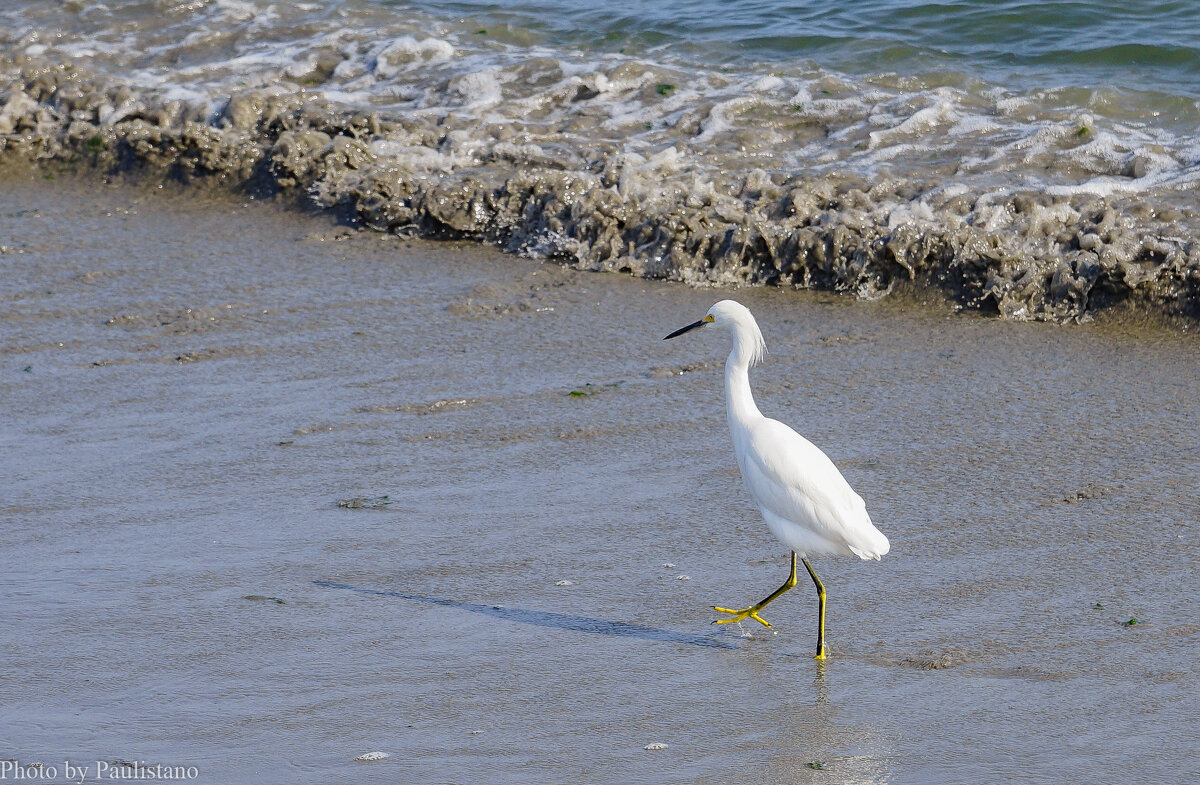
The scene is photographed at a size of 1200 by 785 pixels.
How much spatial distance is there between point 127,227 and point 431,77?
10.1 feet

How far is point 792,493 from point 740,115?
216 inches

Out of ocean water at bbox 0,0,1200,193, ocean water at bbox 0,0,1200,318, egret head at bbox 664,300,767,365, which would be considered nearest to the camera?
egret head at bbox 664,300,767,365

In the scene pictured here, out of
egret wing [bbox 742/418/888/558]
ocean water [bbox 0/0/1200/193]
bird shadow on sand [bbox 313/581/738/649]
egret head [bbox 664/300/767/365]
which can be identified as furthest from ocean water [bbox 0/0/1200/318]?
bird shadow on sand [bbox 313/581/738/649]

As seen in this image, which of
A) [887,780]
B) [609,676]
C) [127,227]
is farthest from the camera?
[127,227]

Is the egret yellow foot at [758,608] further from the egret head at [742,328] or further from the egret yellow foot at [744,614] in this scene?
the egret head at [742,328]

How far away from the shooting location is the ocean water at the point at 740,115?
651 centimetres

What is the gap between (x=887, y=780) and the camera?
2885 mm

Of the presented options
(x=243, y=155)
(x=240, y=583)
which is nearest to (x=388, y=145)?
(x=243, y=155)

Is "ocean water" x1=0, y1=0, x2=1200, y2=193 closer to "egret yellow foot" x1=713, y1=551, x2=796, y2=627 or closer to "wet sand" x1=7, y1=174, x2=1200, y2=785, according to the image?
"wet sand" x1=7, y1=174, x2=1200, y2=785

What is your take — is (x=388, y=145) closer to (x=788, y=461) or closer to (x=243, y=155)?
(x=243, y=155)

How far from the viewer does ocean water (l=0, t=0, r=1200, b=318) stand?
21.4 ft

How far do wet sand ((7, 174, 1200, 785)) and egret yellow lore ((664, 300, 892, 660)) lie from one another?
22cm

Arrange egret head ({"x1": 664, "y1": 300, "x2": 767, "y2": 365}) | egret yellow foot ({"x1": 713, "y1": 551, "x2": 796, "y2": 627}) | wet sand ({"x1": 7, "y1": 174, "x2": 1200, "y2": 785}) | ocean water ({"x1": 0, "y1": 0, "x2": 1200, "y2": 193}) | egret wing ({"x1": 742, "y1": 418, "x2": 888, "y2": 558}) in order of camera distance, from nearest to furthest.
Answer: wet sand ({"x1": 7, "y1": 174, "x2": 1200, "y2": 785})
egret wing ({"x1": 742, "y1": 418, "x2": 888, "y2": 558})
egret yellow foot ({"x1": 713, "y1": 551, "x2": 796, "y2": 627})
egret head ({"x1": 664, "y1": 300, "x2": 767, "y2": 365})
ocean water ({"x1": 0, "y1": 0, "x2": 1200, "y2": 193})

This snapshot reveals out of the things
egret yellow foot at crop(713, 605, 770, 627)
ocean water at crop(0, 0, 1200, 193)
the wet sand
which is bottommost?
egret yellow foot at crop(713, 605, 770, 627)
